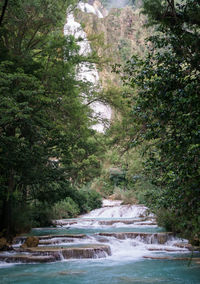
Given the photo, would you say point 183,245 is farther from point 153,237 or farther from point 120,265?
point 120,265

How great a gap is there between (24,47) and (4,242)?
718cm

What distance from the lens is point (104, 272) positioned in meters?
8.19

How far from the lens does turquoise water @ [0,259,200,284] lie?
Result: 738 centimetres

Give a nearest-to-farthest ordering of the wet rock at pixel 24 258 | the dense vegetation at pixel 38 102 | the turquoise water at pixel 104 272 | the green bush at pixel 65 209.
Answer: the turquoise water at pixel 104 272 < the wet rock at pixel 24 258 < the dense vegetation at pixel 38 102 < the green bush at pixel 65 209

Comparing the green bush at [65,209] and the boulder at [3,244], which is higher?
the green bush at [65,209]

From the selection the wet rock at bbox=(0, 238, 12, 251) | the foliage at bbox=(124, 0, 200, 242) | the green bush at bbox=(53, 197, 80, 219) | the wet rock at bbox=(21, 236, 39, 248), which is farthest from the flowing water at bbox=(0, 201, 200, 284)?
the green bush at bbox=(53, 197, 80, 219)

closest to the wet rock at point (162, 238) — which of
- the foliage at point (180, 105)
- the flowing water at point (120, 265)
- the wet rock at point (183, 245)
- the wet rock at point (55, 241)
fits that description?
the flowing water at point (120, 265)

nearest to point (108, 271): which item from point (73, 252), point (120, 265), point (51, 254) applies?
point (120, 265)

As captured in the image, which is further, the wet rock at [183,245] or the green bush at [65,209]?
the green bush at [65,209]

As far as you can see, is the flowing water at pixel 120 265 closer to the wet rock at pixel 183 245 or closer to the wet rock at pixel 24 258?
the wet rock at pixel 183 245

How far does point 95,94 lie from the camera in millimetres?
14930

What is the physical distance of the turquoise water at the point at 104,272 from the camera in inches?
291

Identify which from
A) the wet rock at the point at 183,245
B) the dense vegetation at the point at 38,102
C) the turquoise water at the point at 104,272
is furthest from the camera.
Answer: the wet rock at the point at 183,245

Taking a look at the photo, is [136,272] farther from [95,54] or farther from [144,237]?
[95,54]
